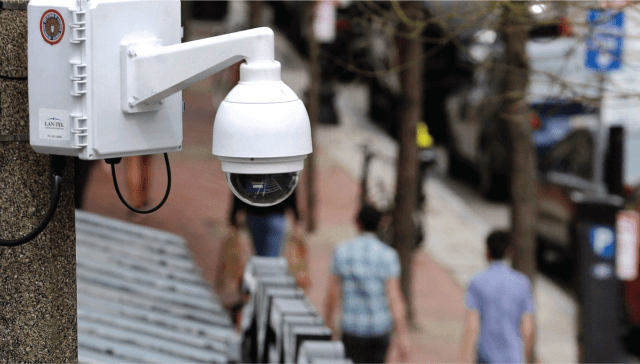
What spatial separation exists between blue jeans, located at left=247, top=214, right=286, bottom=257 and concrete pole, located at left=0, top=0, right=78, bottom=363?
237 inches

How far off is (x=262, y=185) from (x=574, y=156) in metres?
9.95

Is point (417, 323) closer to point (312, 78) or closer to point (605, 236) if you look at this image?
point (605, 236)

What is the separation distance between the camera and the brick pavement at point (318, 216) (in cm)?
1011

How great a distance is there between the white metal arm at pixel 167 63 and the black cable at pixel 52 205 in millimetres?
298

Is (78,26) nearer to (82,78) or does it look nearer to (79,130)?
(82,78)

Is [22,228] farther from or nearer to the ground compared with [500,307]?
Answer: farther from the ground

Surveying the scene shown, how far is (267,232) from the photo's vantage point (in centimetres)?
877

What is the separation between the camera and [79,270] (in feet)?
19.1

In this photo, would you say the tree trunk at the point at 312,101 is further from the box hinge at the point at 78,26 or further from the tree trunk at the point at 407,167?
the box hinge at the point at 78,26

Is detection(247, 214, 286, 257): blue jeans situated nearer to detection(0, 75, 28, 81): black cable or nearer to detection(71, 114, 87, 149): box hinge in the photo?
detection(0, 75, 28, 81): black cable

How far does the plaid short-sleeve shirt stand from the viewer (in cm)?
643

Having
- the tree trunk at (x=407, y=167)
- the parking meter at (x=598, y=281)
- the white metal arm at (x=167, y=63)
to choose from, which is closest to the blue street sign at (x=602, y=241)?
the parking meter at (x=598, y=281)

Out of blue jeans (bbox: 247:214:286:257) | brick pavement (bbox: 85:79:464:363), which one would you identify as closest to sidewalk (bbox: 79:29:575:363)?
brick pavement (bbox: 85:79:464:363)

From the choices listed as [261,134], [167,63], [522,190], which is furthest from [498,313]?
[167,63]
